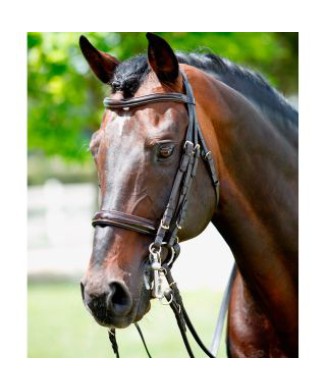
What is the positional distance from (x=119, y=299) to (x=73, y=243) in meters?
12.8

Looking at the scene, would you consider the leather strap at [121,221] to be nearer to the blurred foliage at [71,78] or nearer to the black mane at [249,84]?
the black mane at [249,84]

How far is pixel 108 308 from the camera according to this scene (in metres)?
2.78

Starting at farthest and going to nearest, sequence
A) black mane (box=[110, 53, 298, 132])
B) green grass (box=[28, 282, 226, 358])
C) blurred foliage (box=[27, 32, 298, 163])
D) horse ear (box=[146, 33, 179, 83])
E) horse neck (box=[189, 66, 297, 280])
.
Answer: blurred foliage (box=[27, 32, 298, 163]) < green grass (box=[28, 282, 226, 358]) < black mane (box=[110, 53, 298, 132]) < horse neck (box=[189, 66, 297, 280]) < horse ear (box=[146, 33, 179, 83])

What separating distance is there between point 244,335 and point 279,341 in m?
0.20

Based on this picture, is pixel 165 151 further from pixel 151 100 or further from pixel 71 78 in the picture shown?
pixel 71 78

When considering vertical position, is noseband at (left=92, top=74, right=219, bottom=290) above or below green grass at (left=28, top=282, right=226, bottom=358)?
above

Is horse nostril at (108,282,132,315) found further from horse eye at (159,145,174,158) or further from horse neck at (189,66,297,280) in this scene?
horse neck at (189,66,297,280)

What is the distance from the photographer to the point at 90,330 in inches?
Answer: 350

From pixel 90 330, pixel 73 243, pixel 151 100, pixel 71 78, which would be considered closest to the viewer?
pixel 151 100

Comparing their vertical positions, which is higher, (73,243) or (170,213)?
(170,213)

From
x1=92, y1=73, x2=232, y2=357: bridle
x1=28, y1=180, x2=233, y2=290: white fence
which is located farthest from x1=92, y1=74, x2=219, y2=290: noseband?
x1=28, y1=180, x2=233, y2=290: white fence

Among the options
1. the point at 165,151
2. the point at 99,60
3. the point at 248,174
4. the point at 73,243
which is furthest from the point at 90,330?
the point at 73,243

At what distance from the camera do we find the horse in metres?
2.88
